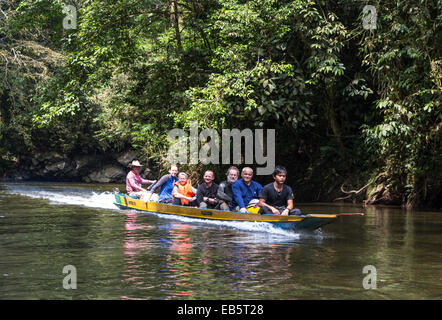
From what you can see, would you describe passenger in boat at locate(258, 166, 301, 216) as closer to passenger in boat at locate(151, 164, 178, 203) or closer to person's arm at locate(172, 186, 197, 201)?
person's arm at locate(172, 186, 197, 201)

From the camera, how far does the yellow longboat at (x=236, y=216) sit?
1024 cm

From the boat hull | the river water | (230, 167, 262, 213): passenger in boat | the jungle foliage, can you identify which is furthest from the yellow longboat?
the jungle foliage

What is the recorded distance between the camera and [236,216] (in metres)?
11.9

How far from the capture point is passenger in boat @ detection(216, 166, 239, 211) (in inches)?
498

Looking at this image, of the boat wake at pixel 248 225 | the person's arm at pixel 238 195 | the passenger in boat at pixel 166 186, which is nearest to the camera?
the boat wake at pixel 248 225

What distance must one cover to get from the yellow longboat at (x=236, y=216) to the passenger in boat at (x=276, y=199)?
182 mm

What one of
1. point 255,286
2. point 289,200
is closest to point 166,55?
point 289,200

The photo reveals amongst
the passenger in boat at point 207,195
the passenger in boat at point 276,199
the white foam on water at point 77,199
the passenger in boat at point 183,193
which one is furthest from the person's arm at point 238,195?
the white foam on water at point 77,199

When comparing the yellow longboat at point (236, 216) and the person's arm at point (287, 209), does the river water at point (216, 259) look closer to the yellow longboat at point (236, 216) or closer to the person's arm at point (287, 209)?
the yellow longboat at point (236, 216)

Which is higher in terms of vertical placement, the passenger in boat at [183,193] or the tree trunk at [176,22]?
the tree trunk at [176,22]

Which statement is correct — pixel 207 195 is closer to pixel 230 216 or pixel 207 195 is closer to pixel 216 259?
pixel 230 216

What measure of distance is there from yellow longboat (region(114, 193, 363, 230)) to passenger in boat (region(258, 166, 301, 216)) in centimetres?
18

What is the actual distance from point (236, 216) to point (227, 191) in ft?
3.56

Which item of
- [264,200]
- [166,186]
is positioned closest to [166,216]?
[166,186]
